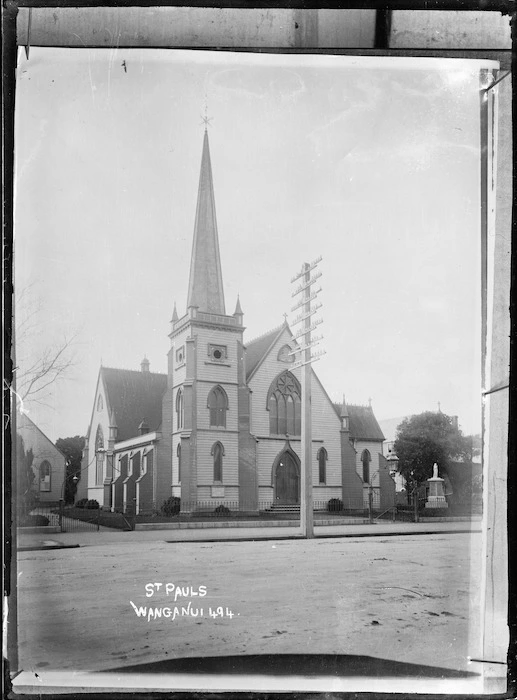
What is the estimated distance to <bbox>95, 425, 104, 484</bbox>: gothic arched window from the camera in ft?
10.1

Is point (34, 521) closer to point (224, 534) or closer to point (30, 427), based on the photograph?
point (30, 427)

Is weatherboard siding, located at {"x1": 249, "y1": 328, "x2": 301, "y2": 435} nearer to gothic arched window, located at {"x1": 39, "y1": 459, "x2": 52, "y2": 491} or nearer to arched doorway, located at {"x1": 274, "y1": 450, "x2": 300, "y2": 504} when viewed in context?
arched doorway, located at {"x1": 274, "y1": 450, "x2": 300, "y2": 504}

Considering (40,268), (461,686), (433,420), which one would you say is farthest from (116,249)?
(461,686)

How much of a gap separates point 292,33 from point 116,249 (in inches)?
58.2

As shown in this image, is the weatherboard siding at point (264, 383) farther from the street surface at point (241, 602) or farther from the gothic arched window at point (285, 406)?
the street surface at point (241, 602)

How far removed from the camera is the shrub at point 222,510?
3.33 meters

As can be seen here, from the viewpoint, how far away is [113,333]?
122 inches

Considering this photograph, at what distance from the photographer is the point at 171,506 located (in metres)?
3.28

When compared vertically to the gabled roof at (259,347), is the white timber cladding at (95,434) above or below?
below

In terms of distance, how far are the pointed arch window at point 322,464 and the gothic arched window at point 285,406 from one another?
18 cm

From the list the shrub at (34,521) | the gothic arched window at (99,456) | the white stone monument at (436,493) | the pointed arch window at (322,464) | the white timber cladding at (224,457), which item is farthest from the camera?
the white timber cladding at (224,457)

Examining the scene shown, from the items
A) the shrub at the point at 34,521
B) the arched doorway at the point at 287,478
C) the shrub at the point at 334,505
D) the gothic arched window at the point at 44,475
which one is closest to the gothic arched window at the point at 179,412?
the arched doorway at the point at 287,478

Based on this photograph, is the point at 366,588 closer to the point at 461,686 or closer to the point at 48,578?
the point at 461,686

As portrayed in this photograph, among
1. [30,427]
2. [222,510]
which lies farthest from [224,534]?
[30,427]
